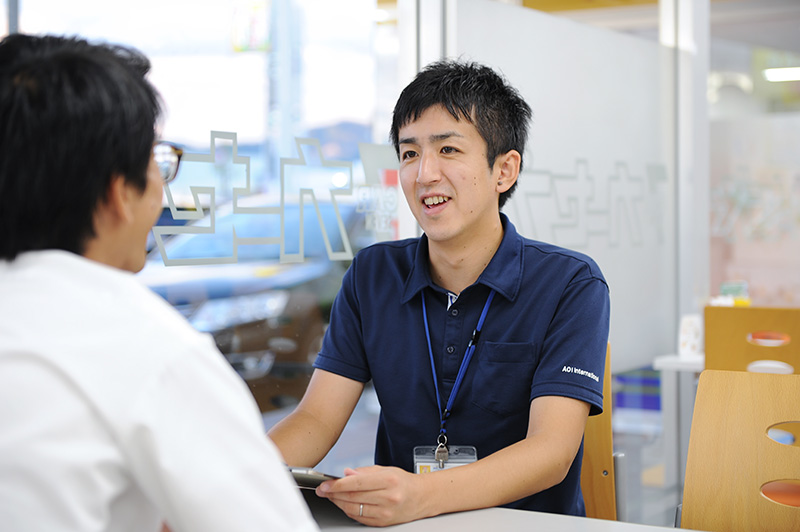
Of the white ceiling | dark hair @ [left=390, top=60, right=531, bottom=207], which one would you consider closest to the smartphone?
dark hair @ [left=390, top=60, right=531, bottom=207]

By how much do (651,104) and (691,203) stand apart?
52cm

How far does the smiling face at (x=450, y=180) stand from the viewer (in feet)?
5.65

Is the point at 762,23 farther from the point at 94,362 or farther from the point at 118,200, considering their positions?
the point at 94,362

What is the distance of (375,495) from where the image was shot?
1182mm

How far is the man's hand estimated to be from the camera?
46.5 inches

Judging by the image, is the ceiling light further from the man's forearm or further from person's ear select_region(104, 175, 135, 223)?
person's ear select_region(104, 175, 135, 223)

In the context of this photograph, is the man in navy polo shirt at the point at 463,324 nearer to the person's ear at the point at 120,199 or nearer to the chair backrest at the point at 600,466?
the chair backrest at the point at 600,466

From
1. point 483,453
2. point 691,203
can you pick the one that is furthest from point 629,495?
point 483,453

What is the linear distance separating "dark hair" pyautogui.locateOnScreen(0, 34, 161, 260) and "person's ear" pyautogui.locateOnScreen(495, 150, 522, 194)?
113 cm

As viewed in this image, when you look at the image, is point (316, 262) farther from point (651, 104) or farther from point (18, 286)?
point (651, 104)

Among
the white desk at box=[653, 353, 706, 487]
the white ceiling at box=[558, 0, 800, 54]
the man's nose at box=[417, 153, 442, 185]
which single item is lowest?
the white desk at box=[653, 353, 706, 487]

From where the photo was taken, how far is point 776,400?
4.83 ft

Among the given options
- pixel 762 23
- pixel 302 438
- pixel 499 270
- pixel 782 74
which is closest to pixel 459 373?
pixel 499 270

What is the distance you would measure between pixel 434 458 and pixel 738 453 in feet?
1.78
